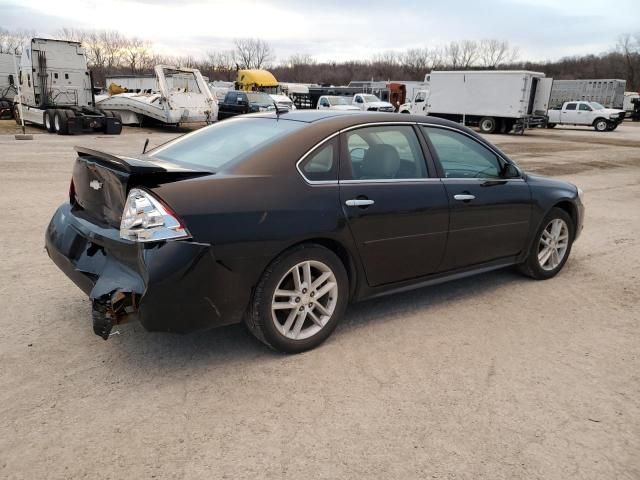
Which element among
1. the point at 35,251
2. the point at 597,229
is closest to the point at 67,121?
the point at 35,251

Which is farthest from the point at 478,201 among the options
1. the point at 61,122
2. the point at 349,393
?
the point at 61,122

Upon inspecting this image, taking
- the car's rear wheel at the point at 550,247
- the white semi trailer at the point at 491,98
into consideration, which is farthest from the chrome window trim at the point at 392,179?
the white semi trailer at the point at 491,98

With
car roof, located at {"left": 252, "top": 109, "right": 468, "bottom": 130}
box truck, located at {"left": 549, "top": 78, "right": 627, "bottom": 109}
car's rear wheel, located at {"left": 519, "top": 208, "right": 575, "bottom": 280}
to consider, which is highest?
box truck, located at {"left": 549, "top": 78, "right": 627, "bottom": 109}

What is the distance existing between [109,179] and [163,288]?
33.3 inches

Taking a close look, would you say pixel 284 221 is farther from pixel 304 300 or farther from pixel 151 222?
pixel 151 222

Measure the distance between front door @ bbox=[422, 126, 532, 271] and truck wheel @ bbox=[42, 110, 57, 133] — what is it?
62.8 ft

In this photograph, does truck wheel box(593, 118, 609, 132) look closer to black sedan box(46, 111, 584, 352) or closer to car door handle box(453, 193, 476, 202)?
black sedan box(46, 111, 584, 352)

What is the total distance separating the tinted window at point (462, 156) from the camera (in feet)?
13.6

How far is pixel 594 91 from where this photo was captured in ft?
139

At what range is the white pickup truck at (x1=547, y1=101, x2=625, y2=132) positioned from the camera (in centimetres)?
3256

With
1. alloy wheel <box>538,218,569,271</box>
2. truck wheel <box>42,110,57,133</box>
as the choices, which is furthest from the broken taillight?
truck wheel <box>42,110,57,133</box>

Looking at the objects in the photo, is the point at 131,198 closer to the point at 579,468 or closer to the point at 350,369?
the point at 350,369

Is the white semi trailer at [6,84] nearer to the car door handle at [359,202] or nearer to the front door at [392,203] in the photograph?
the front door at [392,203]

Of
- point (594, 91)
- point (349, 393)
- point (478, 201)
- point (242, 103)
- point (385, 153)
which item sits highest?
point (594, 91)
